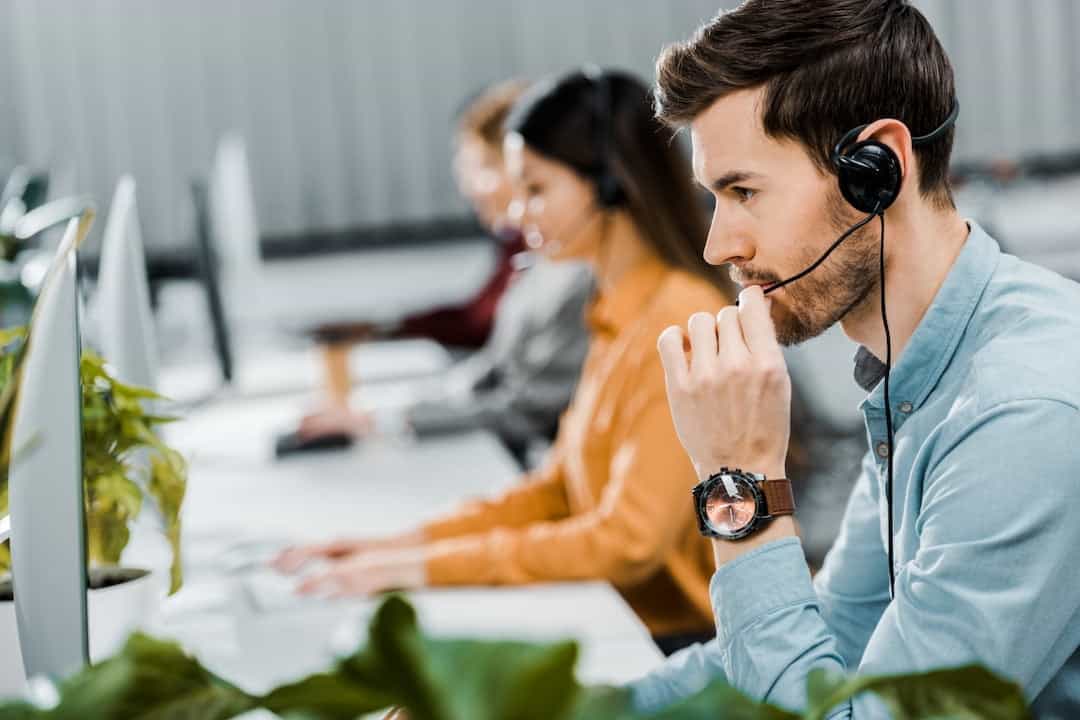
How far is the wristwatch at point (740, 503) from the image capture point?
916mm

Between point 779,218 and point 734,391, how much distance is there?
0.49 ft

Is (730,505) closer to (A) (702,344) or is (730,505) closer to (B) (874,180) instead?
(A) (702,344)

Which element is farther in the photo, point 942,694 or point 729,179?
point 729,179

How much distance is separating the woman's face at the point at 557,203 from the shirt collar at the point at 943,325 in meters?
0.90

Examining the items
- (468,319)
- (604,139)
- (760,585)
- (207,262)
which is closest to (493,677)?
(760,585)

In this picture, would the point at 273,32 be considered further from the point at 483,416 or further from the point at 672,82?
the point at 672,82

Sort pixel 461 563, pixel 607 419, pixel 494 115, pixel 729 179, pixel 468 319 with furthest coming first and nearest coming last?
pixel 468 319
pixel 494 115
pixel 607 419
pixel 461 563
pixel 729 179

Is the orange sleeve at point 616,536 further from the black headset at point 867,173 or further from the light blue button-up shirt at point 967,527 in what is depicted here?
the black headset at point 867,173

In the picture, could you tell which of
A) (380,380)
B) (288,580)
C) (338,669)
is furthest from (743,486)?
(380,380)

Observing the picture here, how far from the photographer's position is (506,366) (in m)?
2.70

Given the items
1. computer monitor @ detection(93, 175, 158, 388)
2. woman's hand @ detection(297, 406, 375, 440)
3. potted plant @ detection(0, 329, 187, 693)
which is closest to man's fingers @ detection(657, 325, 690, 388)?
potted plant @ detection(0, 329, 187, 693)

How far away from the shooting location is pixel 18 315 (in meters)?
1.73

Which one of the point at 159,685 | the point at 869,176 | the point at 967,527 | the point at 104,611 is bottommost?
the point at 104,611

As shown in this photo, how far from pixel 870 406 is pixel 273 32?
12.8 feet
